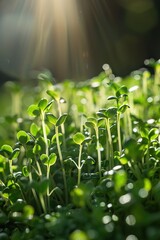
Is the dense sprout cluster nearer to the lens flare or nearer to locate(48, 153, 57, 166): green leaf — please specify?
locate(48, 153, 57, 166): green leaf

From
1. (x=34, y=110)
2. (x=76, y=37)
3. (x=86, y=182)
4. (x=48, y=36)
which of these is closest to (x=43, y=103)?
(x=34, y=110)

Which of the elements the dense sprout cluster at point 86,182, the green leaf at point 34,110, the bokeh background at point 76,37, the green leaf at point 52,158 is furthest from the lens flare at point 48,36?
the green leaf at point 52,158

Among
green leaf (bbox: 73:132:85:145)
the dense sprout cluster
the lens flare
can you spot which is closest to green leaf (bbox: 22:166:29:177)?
the dense sprout cluster

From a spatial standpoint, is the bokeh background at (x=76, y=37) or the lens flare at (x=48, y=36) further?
the bokeh background at (x=76, y=37)

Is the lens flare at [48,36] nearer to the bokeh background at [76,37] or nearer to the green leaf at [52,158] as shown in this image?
the bokeh background at [76,37]

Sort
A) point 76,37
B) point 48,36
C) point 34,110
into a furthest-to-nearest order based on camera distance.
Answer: point 48,36 → point 76,37 → point 34,110

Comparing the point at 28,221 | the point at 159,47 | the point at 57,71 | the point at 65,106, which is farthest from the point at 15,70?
the point at 28,221

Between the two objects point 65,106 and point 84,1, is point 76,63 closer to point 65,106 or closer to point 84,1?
point 84,1

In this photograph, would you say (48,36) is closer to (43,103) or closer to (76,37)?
(76,37)
